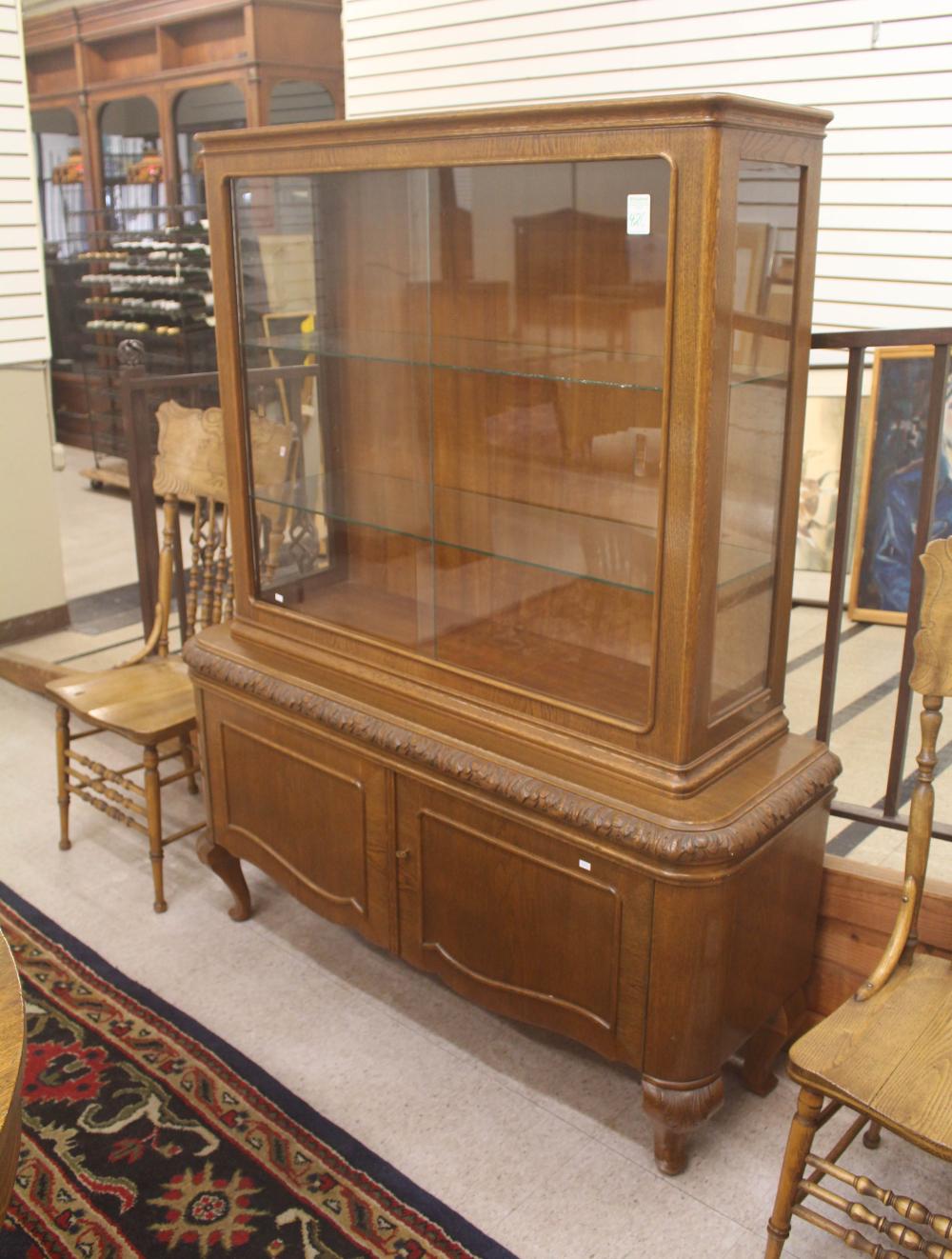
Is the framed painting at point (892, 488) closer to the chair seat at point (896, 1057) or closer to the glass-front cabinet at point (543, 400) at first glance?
the glass-front cabinet at point (543, 400)

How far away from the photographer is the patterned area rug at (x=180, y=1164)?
2.06 metres

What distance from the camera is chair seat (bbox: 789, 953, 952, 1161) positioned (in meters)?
1.64

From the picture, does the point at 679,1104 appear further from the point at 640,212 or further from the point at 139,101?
the point at 139,101

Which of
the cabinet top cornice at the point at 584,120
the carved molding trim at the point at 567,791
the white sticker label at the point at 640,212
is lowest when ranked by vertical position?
the carved molding trim at the point at 567,791

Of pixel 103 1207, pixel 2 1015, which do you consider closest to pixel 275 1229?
pixel 103 1207

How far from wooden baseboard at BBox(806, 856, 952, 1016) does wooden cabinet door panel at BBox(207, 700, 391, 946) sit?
0.89m

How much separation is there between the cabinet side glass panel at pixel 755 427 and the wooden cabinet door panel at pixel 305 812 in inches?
30.0

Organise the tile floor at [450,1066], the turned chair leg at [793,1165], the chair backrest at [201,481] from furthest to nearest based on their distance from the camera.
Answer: the chair backrest at [201,481]
the tile floor at [450,1066]
the turned chair leg at [793,1165]

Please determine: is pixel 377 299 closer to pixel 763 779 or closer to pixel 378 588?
pixel 378 588

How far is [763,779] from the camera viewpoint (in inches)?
82.0

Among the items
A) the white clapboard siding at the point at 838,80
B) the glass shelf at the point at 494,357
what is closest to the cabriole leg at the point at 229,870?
the glass shelf at the point at 494,357

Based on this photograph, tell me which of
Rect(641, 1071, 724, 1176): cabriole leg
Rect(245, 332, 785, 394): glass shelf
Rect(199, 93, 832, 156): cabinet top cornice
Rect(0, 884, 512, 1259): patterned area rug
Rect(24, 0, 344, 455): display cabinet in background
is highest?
Rect(24, 0, 344, 455): display cabinet in background

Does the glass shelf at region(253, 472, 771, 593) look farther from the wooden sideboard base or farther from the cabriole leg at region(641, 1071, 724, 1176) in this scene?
the cabriole leg at region(641, 1071, 724, 1176)

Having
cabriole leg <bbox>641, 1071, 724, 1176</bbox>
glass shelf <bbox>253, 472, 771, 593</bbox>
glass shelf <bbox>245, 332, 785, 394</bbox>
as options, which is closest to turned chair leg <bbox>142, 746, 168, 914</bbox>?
glass shelf <bbox>253, 472, 771, 593</bbox>
